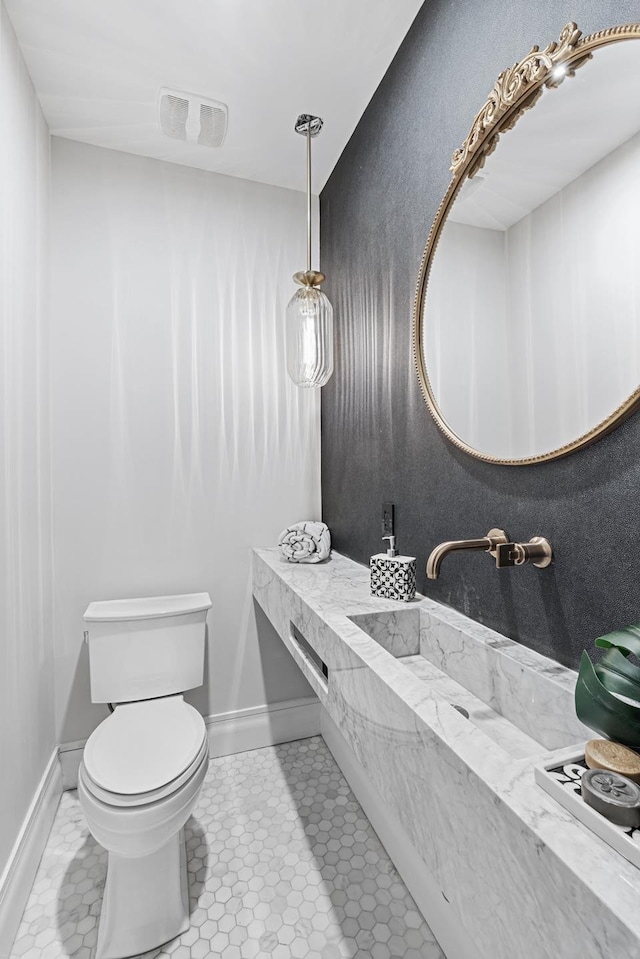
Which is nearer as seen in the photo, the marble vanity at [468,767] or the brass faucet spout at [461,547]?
the marble vanity at [468,767]

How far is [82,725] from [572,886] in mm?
1977

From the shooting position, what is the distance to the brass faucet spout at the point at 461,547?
103 centimetres

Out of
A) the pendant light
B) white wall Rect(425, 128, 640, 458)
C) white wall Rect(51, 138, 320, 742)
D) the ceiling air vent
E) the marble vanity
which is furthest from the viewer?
white wall Rect(51, 138, 320, 742)

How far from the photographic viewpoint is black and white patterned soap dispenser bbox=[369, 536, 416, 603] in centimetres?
139

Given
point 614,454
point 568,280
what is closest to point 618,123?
point 568,280

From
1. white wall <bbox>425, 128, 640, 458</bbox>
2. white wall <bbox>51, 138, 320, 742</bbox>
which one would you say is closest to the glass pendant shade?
white wall <bbox>425, 128, 640, 458</bbox>

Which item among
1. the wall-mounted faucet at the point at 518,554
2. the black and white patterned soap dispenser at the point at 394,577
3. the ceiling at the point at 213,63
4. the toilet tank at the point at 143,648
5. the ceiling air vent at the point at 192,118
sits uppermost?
the ceiling at the point at 213,63

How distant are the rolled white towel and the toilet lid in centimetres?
65

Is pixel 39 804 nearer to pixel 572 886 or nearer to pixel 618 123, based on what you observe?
pixel 572 886

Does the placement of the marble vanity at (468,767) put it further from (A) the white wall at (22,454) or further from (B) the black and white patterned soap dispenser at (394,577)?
(A) the white wall at (22,454)

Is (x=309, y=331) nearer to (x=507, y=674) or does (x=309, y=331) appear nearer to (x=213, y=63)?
(x=213, y=63)

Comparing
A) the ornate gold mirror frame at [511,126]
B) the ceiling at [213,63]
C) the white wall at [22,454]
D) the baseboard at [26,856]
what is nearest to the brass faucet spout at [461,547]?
the ornate gold mirror frame at [511,126]

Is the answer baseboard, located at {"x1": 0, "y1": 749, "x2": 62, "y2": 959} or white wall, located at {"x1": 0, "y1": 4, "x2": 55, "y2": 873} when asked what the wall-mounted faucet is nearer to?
white wall, located at {"x1": 0, "y1": 4, "x2": 55, "y2": 873}

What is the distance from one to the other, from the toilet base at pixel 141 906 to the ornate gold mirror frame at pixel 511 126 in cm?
140
